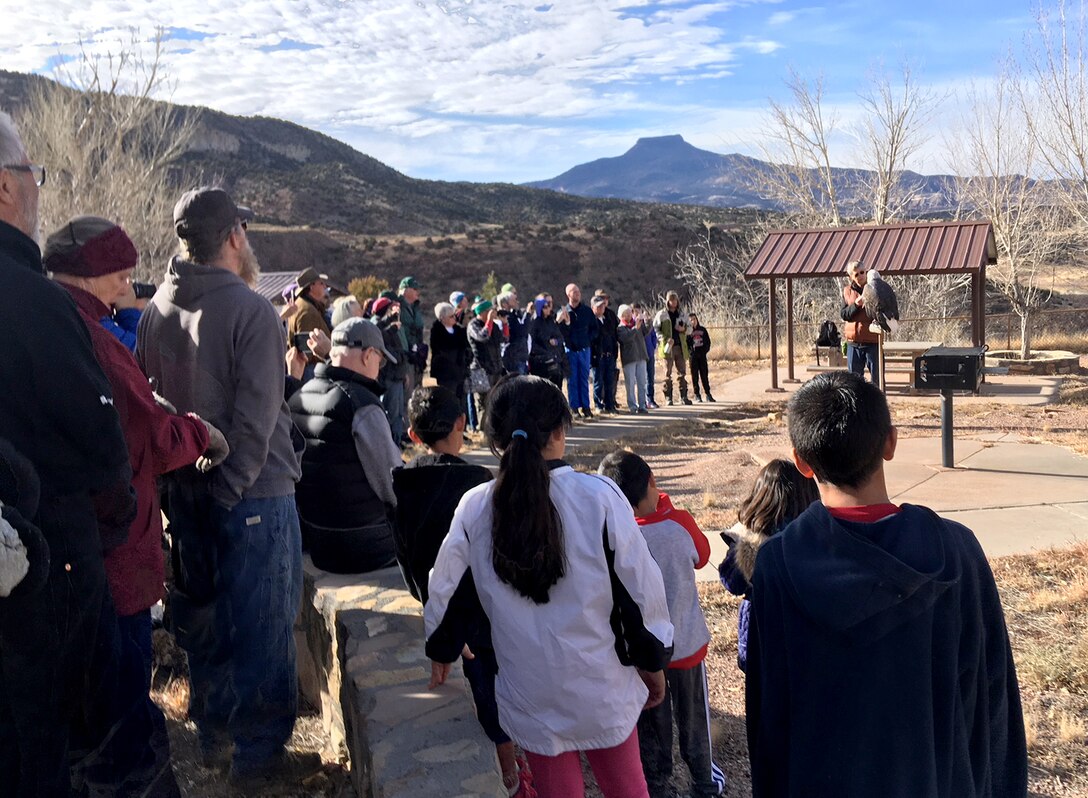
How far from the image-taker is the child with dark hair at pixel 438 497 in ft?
10.3

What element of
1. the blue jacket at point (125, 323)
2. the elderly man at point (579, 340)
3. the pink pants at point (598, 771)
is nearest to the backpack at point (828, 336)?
the elderly man at point (579, 340)

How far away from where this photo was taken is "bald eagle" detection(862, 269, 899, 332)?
412 inches

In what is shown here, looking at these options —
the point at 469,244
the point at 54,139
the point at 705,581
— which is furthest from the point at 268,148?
the point at 705,581

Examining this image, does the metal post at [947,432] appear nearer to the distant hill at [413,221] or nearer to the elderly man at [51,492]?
the elderly man at [51,492]

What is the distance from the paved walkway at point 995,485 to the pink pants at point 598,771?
3.51 m

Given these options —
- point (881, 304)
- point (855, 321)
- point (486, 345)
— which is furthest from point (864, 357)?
point (486, 345)

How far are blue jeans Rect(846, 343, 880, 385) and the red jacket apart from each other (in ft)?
32.2

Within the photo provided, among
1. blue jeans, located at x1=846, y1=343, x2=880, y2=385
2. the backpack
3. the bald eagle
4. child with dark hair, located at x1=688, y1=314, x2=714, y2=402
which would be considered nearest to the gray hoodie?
the bald eagle

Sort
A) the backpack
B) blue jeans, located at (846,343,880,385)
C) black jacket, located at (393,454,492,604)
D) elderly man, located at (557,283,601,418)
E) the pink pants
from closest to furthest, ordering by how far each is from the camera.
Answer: the pink pants → black jacket, located at (393,454,492,604) → blue jeans, located at (846,343,880,385) → elderly man, located at (557,283,601,418) → the backpack

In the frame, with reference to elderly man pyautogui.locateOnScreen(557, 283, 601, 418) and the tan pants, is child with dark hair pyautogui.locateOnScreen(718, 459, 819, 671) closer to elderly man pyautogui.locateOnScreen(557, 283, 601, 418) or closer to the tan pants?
elderly man pyautogui.locateOnScreen(557, 283, 601, 418)

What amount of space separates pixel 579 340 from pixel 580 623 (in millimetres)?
10890

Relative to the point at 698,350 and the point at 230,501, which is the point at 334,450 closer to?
the point at 230,501

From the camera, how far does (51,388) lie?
2141 millimetres

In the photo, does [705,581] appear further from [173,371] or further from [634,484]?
[173,371]
